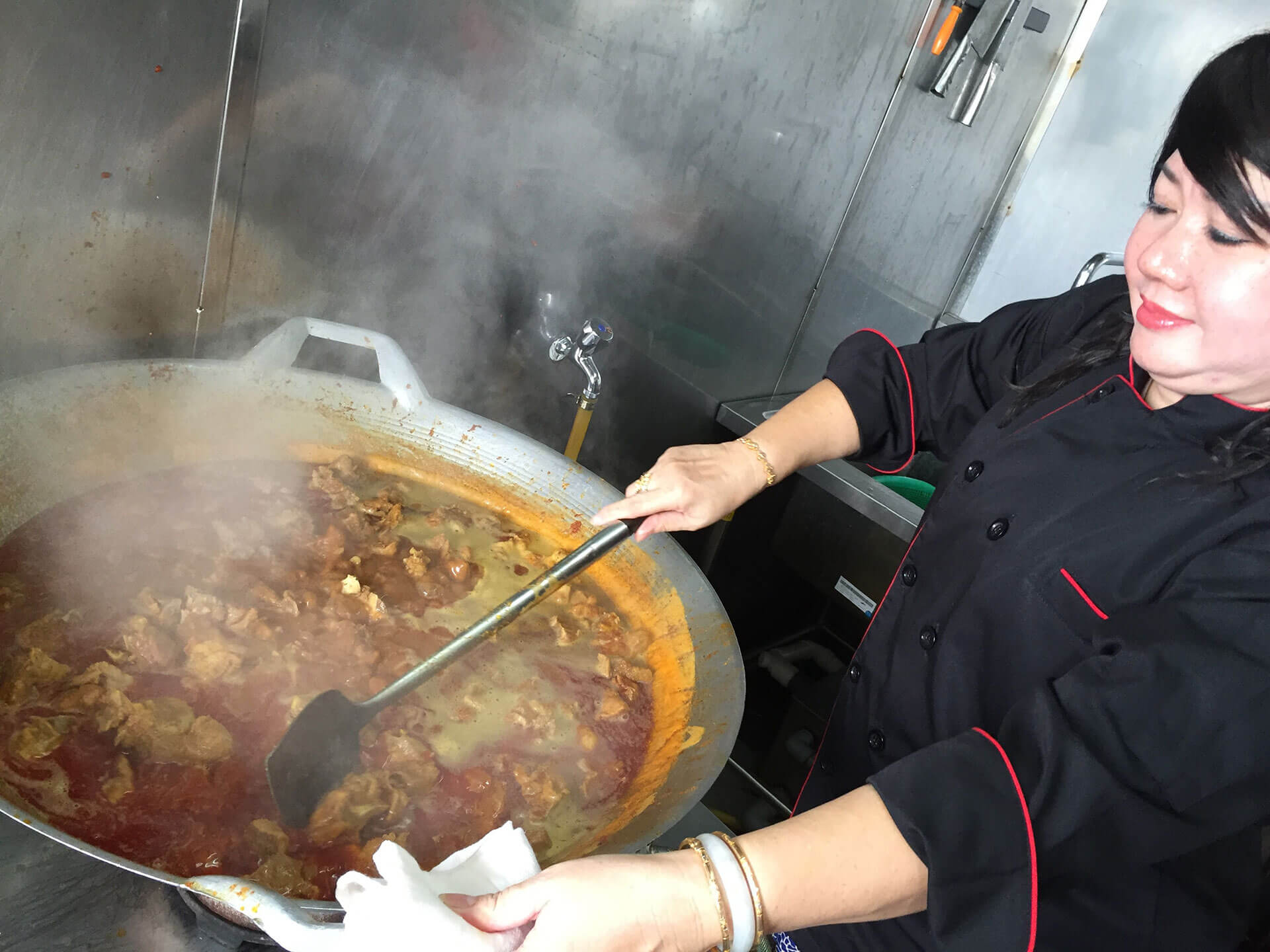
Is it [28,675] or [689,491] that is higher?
[689,491]

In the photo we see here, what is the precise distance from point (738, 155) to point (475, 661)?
178 centimetres

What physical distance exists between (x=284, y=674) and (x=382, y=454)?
0.66 meters

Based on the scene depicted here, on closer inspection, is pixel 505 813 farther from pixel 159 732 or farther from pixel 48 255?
pixel 48 255

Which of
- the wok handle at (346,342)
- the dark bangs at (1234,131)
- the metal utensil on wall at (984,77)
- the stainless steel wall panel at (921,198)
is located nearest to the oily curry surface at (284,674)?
the wok handle at (346,342)

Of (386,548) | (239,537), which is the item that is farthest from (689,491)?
(239,537)

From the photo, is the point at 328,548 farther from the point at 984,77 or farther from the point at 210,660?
the point at 984,77

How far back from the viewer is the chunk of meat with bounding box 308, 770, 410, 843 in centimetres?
121

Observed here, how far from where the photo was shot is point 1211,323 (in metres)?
1.06

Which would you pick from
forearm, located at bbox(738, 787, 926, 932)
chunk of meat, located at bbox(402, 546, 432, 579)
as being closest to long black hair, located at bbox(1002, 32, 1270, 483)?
forearm, located at bbox(738, 787, 926, 932)

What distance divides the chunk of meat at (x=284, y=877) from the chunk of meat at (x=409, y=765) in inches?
7.6

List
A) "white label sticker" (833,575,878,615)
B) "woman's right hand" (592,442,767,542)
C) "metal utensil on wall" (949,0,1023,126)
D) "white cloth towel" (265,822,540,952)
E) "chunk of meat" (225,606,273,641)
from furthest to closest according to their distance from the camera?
"metal utensil on wall" (949,0,1023,126) < "white label sticker" (833,575,878,615) < "woman's right hand" (592,442,767,542) < "chunk of meat" (225,606,273,641) < "white cloth towel" (265,822,540,952)

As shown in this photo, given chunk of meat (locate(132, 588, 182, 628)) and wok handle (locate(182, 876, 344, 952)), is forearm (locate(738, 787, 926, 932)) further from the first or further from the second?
chunk of meat (locate(132, 588, 182, 628))

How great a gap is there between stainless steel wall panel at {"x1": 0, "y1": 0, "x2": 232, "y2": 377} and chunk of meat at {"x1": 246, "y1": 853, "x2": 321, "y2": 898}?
1046 mm

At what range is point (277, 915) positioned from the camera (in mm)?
864
